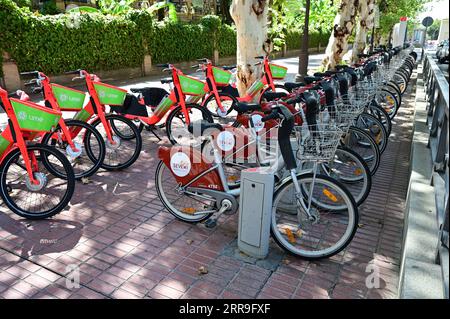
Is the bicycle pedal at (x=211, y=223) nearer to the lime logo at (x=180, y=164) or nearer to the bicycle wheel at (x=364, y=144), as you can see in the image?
the lime logo at (x=180, y=164)

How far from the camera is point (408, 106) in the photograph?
9570 mm

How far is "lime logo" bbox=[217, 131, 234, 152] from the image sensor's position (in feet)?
12.3

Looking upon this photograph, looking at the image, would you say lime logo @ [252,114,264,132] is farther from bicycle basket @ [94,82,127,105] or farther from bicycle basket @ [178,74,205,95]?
bicycle basket @ [178,74,205,95]

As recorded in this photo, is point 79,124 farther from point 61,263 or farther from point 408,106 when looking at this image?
point 408,106

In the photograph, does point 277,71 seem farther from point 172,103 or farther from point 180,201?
point 180,201

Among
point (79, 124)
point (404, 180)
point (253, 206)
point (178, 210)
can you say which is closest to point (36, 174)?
point (79, 124)

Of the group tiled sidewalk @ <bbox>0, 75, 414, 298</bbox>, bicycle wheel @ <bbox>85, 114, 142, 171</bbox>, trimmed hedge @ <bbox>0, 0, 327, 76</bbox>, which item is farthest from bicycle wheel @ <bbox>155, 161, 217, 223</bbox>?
trimmed hedge @ <bbox>0, 0, 327, 76</bbox>

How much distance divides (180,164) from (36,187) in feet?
5.28

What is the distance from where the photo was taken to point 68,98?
4.96 meters

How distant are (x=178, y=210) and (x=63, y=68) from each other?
984 cm

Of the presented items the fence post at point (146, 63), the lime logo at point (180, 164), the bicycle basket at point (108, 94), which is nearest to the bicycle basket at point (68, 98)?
the bicycle basket at point (108, 94)

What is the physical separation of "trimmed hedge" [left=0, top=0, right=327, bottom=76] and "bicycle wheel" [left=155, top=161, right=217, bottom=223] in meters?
8.44

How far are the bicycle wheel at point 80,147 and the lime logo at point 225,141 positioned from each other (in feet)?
5.95

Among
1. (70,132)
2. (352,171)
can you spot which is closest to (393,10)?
(352,171)
